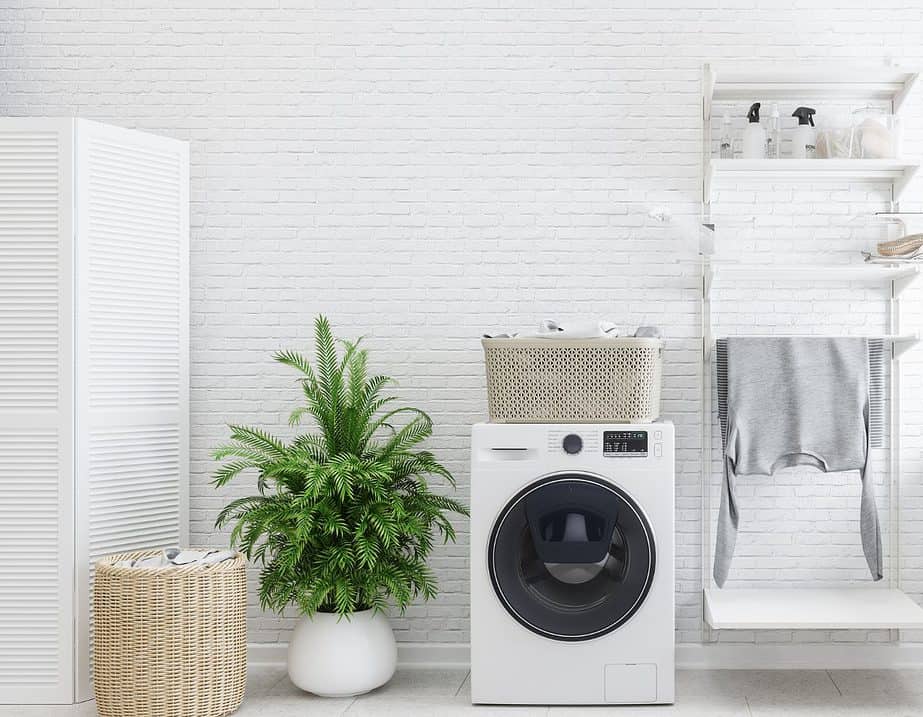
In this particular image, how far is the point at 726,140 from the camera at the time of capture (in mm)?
3154

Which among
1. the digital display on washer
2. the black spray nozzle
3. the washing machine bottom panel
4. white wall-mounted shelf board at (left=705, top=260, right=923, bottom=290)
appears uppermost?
the black spray nozzle

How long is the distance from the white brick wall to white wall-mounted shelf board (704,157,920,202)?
5cm

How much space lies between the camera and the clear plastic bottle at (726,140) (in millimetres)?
3158

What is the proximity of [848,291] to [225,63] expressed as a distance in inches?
93.7

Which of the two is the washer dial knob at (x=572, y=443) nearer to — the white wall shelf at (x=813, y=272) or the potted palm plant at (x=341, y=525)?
the potted palm plant at (x=341, y=525)

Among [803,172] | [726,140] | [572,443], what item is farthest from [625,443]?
[803,172]

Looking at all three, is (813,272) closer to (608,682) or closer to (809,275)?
(809,275)

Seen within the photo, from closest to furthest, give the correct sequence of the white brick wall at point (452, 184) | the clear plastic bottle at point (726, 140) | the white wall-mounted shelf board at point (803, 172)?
1. the white wall-mounted shelf board at point (803, 172)
2. the clear plastic bottle at point (726, 140)
3. the white brick wall at point (452, 184)

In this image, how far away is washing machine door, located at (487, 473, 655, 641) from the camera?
2809 millimetres

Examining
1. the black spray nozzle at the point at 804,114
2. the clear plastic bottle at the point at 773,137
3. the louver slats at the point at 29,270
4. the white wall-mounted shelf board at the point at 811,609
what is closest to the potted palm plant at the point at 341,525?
the louver slats at the point at 29,270

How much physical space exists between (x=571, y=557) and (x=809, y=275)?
A: 1.24 meters

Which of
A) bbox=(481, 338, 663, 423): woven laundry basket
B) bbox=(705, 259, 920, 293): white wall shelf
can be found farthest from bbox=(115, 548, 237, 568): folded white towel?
bbox=(705, 259, 920, 293): white wall shelf

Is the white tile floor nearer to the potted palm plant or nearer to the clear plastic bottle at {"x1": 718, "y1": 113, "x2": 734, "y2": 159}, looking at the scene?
the potted palm plant

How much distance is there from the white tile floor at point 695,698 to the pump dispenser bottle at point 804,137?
174cm
